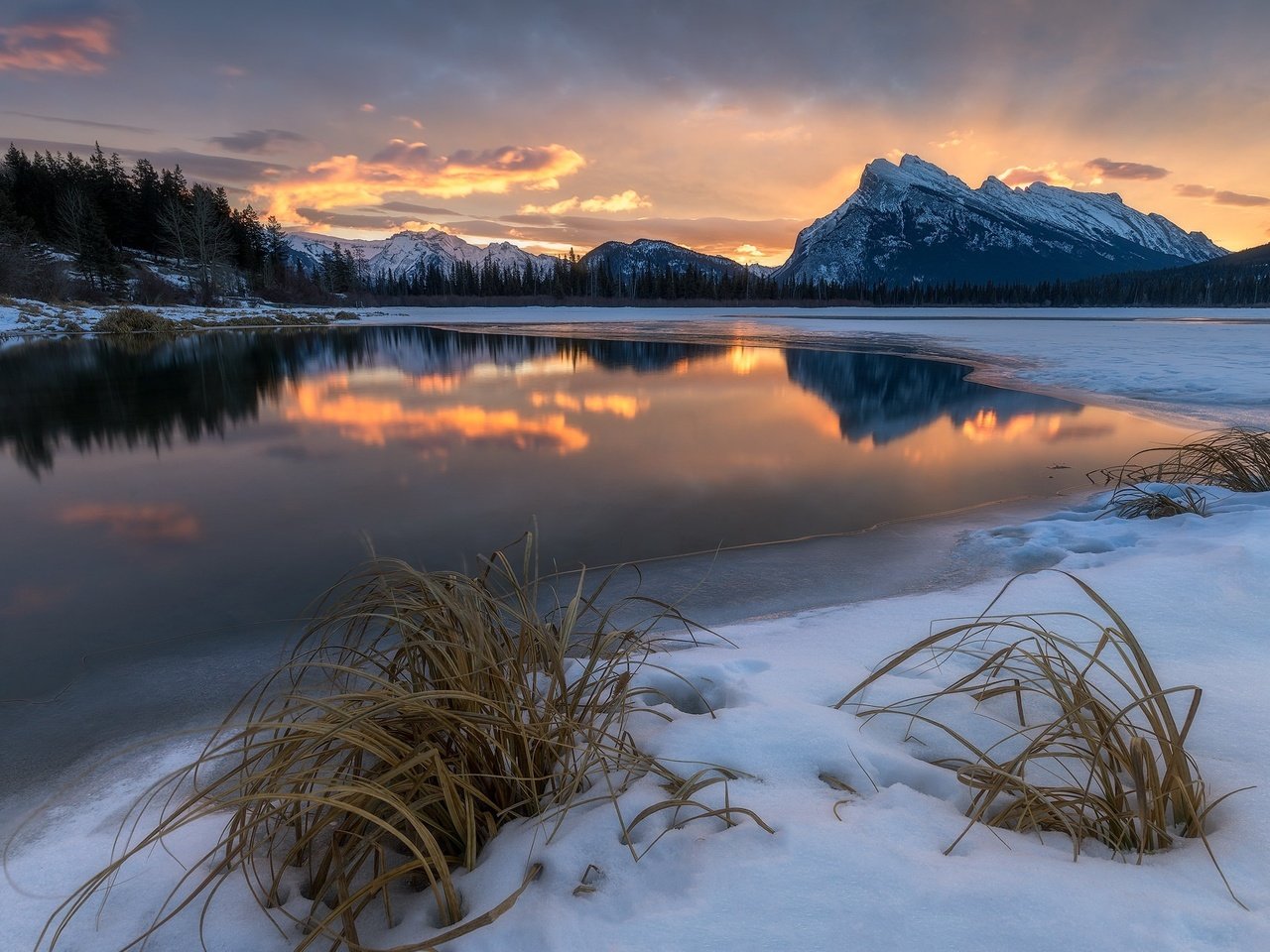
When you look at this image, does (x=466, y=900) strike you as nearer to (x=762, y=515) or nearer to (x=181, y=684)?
(x=181, y=684)

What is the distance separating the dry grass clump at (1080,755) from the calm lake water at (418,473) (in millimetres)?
2363

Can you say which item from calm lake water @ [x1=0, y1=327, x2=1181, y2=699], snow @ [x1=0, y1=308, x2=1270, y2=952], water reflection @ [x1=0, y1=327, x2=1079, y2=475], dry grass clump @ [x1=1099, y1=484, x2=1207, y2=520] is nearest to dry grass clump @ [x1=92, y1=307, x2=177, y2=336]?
water reflection @ [x1=0, y1=327, x2=1079, y2=475]

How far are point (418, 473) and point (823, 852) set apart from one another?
18.0 feet

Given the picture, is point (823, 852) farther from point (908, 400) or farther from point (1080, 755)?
point (908, 400)

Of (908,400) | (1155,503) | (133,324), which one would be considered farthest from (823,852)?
(133,324)

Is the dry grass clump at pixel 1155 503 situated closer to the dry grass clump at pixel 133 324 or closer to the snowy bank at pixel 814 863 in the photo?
the snowy bank at pixel 814 863

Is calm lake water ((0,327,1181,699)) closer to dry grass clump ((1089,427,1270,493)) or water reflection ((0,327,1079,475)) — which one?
water reflection ((0,327,1079,475))

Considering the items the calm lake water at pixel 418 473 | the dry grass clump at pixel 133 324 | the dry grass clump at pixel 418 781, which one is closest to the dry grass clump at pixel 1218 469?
the calm lake water at pixel 418 473

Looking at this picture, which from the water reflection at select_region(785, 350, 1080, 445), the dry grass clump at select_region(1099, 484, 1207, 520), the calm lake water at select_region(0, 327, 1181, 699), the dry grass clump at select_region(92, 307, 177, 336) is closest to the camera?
the calm lake water at select_region(0, 327, 1181, 699)

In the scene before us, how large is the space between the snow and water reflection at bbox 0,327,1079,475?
5.20 metres

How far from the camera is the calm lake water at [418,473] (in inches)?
146

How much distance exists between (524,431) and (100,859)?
6.61 m

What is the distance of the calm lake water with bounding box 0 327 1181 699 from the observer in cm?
370

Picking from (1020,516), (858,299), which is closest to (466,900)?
(1020,516)
